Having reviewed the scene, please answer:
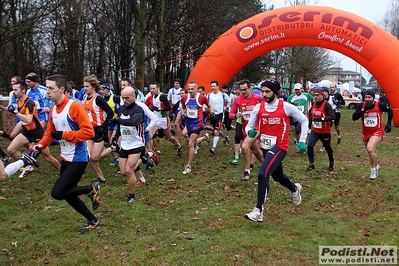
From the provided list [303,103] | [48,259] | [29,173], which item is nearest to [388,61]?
[303,103]

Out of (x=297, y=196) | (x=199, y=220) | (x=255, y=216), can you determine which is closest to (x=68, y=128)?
(x=199, y=220)

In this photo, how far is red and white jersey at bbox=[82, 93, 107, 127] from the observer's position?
718cm

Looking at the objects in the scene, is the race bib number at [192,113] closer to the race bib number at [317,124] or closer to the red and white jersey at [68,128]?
the race bib number at [317,124]

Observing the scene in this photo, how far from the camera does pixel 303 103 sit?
1116 cm

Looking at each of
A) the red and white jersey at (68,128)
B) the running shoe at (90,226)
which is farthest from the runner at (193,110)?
the red and white jersey at (68,128)

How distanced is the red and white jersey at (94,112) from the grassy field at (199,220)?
129 centimetres

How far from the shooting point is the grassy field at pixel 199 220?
447 cm

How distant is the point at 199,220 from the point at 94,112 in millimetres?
3075

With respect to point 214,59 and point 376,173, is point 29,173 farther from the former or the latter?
point 214,59

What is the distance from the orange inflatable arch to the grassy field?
27.0 ft

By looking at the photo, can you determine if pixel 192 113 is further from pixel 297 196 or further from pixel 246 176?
pixel 297 196

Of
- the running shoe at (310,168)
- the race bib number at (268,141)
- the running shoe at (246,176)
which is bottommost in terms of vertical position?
the running shoe at (246,176)

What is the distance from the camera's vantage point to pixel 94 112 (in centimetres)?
726

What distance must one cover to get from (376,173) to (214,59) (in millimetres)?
10342
